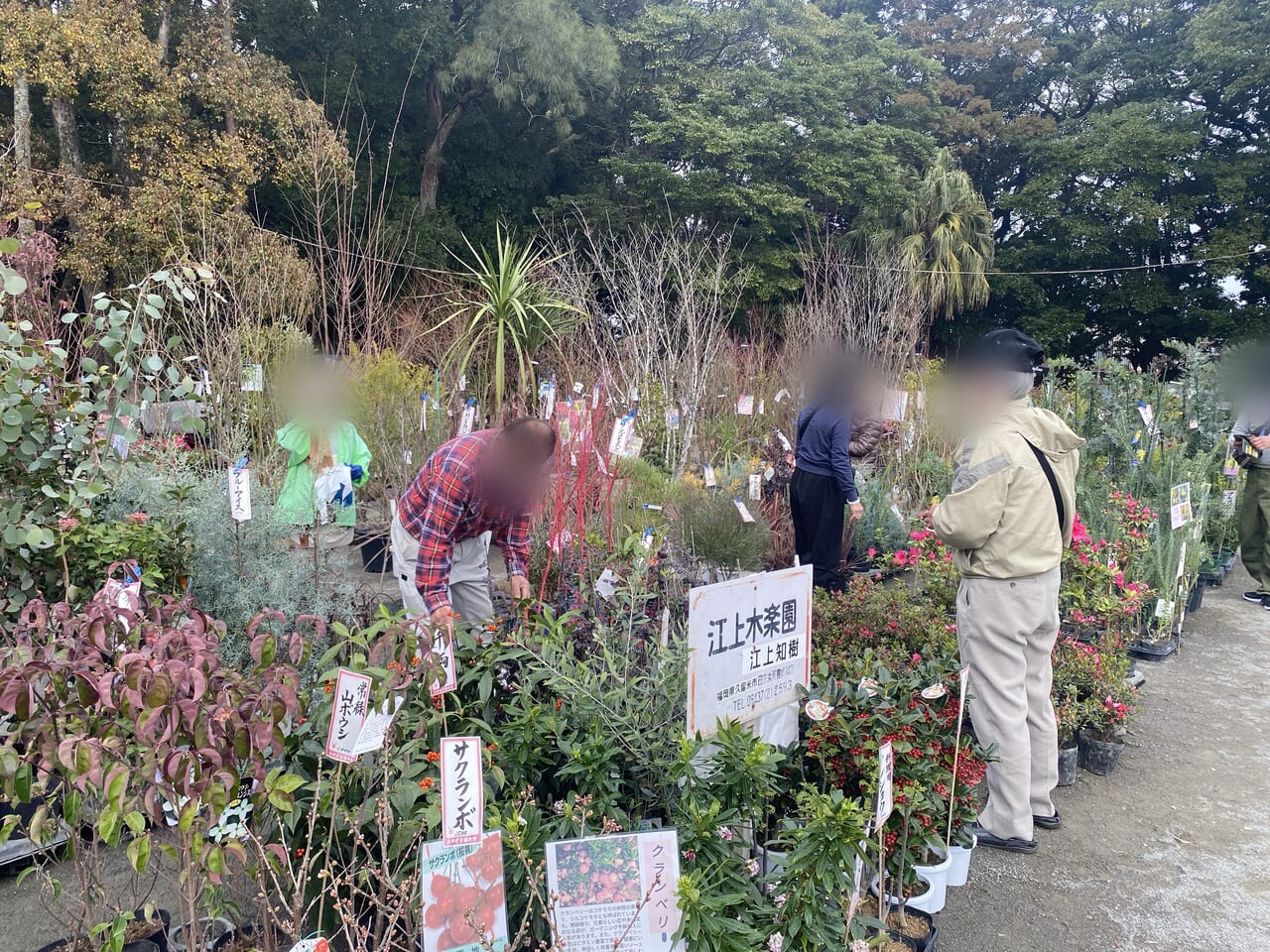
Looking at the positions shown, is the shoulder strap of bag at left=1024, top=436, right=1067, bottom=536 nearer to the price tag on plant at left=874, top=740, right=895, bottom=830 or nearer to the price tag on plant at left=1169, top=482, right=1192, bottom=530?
the price tag on plant at left=874, top=740, right=895, bottom=830

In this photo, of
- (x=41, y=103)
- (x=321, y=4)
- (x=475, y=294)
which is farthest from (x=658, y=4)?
(x=475, y=294)

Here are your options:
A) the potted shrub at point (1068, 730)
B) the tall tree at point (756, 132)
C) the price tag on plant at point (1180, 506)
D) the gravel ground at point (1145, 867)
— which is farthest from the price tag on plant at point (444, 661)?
the tall tree at point (756, 132)

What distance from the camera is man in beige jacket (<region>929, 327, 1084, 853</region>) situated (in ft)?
9.33

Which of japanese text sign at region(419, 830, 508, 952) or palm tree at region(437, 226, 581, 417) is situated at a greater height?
palm tree at region(437, 226, 581, 417)

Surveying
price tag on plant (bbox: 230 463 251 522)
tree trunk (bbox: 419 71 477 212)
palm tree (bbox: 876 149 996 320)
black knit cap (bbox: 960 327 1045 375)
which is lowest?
price tag on plant (bbox: 230 463 251 522)

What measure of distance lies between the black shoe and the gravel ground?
0.04m

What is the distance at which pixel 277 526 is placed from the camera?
4.03 metres

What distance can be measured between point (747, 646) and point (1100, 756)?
8.33ft

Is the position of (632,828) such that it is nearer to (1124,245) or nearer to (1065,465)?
(1065,465)

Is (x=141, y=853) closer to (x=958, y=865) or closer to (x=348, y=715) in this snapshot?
(x=348, y=715)

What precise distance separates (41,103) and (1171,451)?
1642 centimetres

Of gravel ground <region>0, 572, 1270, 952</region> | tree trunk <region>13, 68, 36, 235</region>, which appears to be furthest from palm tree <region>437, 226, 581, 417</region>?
tree trunk <region>13, 68, 36, 235</region>

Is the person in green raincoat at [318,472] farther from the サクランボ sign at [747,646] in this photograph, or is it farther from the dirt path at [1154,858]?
the dirt path at [1154,858]

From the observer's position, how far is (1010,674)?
2.94 meters
